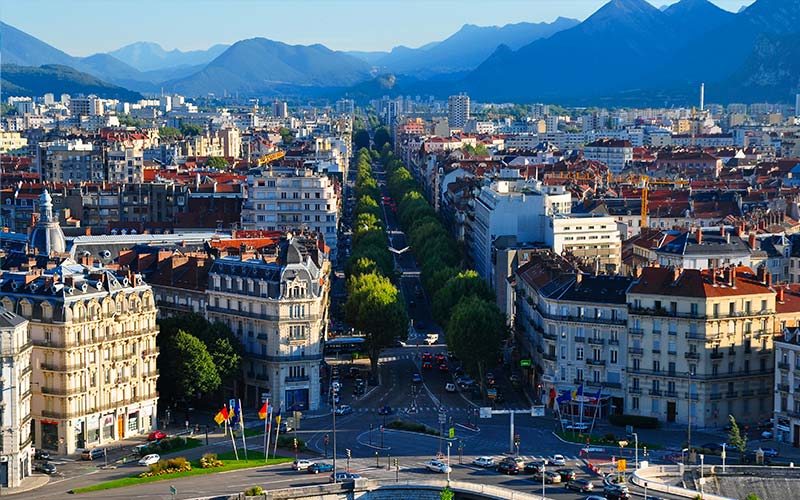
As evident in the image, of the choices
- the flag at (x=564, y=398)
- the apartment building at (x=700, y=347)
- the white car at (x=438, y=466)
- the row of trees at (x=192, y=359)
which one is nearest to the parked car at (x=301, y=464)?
the white car at (x=438, y=466)

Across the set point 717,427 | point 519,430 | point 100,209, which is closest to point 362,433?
point 519,430

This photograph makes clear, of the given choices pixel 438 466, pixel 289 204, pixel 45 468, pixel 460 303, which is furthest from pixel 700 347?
pixel 289 204

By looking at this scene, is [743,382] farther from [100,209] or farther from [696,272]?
[100,209]

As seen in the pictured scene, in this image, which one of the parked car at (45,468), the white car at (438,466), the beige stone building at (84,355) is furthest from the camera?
the beige stone building at (84,355)

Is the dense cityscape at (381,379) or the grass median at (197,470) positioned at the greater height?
the dense cityscape at (381,379)

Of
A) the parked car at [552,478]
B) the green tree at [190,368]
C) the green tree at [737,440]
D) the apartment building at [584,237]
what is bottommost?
the parked car at [552,478]

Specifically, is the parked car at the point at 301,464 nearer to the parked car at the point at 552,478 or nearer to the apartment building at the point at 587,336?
the parked car at the point at 552,478
